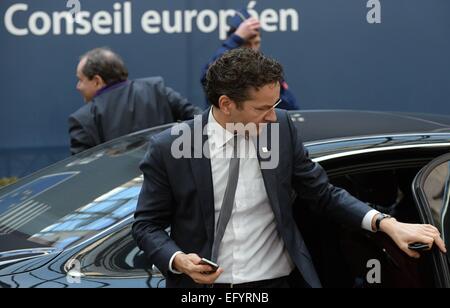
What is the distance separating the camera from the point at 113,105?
6.00 meters

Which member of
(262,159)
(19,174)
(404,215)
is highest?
(262,159)

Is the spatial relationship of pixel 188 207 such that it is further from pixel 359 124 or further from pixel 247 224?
pixel 359 124

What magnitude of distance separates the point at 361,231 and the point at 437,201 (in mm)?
355

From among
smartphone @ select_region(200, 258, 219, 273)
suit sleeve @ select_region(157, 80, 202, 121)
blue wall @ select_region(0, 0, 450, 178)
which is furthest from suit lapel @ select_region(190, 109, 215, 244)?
blue wall @ select_region(0, 0, 450, 178)

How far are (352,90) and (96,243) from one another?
4512 mm

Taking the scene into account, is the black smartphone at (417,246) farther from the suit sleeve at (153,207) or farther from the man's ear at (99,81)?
the man's ear at (99,81)

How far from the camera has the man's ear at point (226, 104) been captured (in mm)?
3389

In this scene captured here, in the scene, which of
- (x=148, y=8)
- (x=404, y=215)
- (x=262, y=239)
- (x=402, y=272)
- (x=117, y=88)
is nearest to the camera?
(x=262, y=239)

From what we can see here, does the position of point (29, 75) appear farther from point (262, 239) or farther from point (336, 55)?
point (262, 239)

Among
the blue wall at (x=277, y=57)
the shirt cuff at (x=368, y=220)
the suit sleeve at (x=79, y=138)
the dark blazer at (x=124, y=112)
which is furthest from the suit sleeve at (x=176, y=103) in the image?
the shirt cuff at (x=368, y=220)

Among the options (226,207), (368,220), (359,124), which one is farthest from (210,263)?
(359,124)

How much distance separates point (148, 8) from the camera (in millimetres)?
7637

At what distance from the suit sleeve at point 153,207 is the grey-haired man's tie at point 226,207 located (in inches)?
5.7

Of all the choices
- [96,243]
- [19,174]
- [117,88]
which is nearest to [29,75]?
[19,174]
